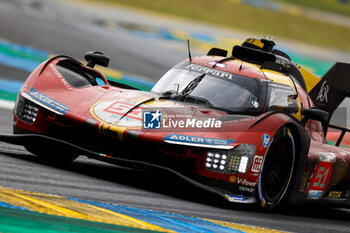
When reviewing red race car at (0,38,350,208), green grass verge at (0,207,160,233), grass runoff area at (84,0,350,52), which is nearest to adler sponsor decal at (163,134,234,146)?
red race car at (0,38,350,208)

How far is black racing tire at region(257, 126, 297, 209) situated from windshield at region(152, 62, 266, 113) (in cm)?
59

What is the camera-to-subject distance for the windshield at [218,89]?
713cm

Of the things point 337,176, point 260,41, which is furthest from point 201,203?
point 260,41

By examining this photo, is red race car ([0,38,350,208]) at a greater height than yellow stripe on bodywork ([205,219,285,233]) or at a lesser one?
greater

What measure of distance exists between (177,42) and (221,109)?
20561 millimetres

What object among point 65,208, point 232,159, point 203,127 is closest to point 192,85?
point 203,127

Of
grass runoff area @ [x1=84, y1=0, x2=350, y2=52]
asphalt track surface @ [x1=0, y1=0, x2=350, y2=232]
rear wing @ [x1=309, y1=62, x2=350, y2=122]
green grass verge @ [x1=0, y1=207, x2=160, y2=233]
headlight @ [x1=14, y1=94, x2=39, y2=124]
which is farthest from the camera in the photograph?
grass runoff area @ [x1=84, y1=0, x2=350, y2=52]

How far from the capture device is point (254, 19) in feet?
122

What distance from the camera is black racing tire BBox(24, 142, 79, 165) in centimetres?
733

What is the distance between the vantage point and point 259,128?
21.0ft

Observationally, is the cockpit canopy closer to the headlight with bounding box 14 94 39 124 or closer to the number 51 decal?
the number 51 decal

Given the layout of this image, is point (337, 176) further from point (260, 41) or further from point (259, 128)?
point (260, 41)

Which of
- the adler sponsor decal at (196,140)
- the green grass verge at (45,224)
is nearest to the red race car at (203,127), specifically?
the adler sponsor decal at (196,140)

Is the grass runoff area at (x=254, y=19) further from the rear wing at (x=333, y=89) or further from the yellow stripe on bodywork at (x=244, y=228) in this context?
the yellow stripe on bodywork at (x=244, y=228)
